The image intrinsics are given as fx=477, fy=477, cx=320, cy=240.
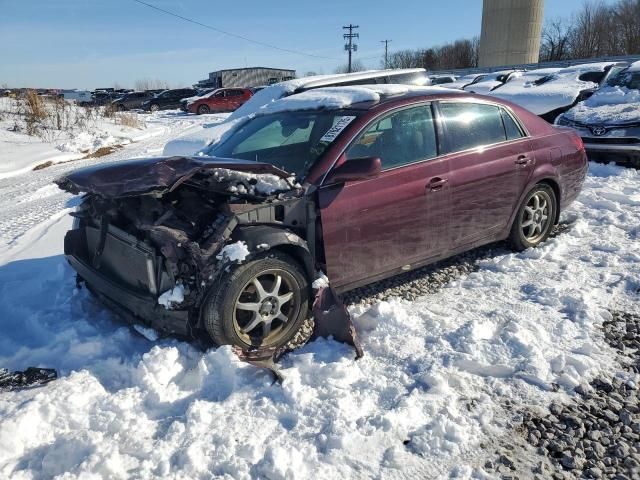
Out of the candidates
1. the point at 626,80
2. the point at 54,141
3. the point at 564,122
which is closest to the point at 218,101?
the point at 54,141

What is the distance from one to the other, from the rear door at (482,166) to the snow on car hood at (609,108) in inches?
187

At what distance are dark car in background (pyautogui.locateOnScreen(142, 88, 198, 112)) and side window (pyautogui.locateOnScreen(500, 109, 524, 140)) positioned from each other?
33.8 m

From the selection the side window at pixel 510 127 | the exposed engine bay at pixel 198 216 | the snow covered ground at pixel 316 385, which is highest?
the side window at pixel 510 127

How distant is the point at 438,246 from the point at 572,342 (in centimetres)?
126

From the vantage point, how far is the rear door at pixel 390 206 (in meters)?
3.41

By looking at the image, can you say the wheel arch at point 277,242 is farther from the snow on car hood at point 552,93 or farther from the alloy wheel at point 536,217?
the snow on car hood at point 552,93

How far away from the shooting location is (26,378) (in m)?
2.92

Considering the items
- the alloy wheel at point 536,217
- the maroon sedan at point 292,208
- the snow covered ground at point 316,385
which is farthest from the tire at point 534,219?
the snow covered ground at point 316,385

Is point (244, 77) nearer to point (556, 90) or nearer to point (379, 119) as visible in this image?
point (556, 90)

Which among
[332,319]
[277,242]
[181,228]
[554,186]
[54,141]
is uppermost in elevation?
[181,228]

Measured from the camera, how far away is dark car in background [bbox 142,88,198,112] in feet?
113

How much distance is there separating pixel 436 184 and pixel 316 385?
194 centimetres

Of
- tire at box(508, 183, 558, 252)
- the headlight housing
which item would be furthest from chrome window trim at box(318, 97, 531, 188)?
the headlight housing

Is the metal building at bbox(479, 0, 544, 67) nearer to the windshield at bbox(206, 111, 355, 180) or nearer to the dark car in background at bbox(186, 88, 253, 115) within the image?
the dark car in background at bbox(186, 88, 253, 115)
